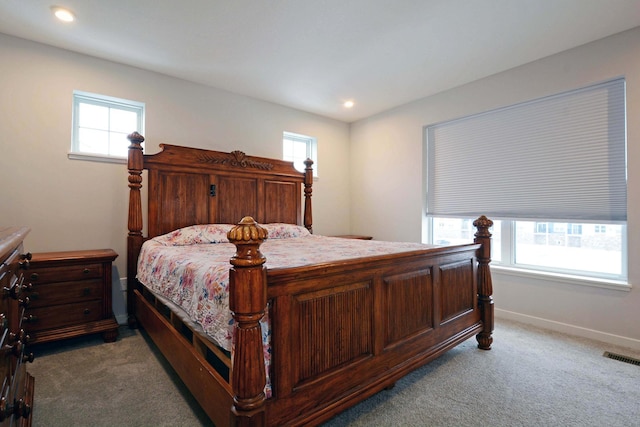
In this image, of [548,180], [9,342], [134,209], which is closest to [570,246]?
[548,180]

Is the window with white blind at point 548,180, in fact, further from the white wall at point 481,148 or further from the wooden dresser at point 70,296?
the wooden dresser at point 70,296

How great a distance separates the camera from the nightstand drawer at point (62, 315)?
223 cm

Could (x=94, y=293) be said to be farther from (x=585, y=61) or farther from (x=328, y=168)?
(x=585, y=61)

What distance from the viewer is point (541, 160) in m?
2.97

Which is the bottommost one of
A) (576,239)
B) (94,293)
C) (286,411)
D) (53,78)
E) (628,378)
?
(628,378)

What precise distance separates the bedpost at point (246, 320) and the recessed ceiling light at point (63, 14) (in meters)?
2.40

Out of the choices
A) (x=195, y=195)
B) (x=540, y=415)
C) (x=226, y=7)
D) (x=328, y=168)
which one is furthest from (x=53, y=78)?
(x=540, y=415)

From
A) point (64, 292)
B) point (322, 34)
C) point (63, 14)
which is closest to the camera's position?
point (63, 14)

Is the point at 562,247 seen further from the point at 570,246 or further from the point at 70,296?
the point at 70,296

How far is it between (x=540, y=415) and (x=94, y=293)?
3107mm

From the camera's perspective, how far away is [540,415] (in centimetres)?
157

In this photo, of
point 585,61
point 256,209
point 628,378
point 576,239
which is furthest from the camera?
point 256,209

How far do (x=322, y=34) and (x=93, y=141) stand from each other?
7.86ft

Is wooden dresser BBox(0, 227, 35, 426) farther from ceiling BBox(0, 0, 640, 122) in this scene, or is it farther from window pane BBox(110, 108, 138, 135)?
window pane BBox(110, 108, 138, 135)
